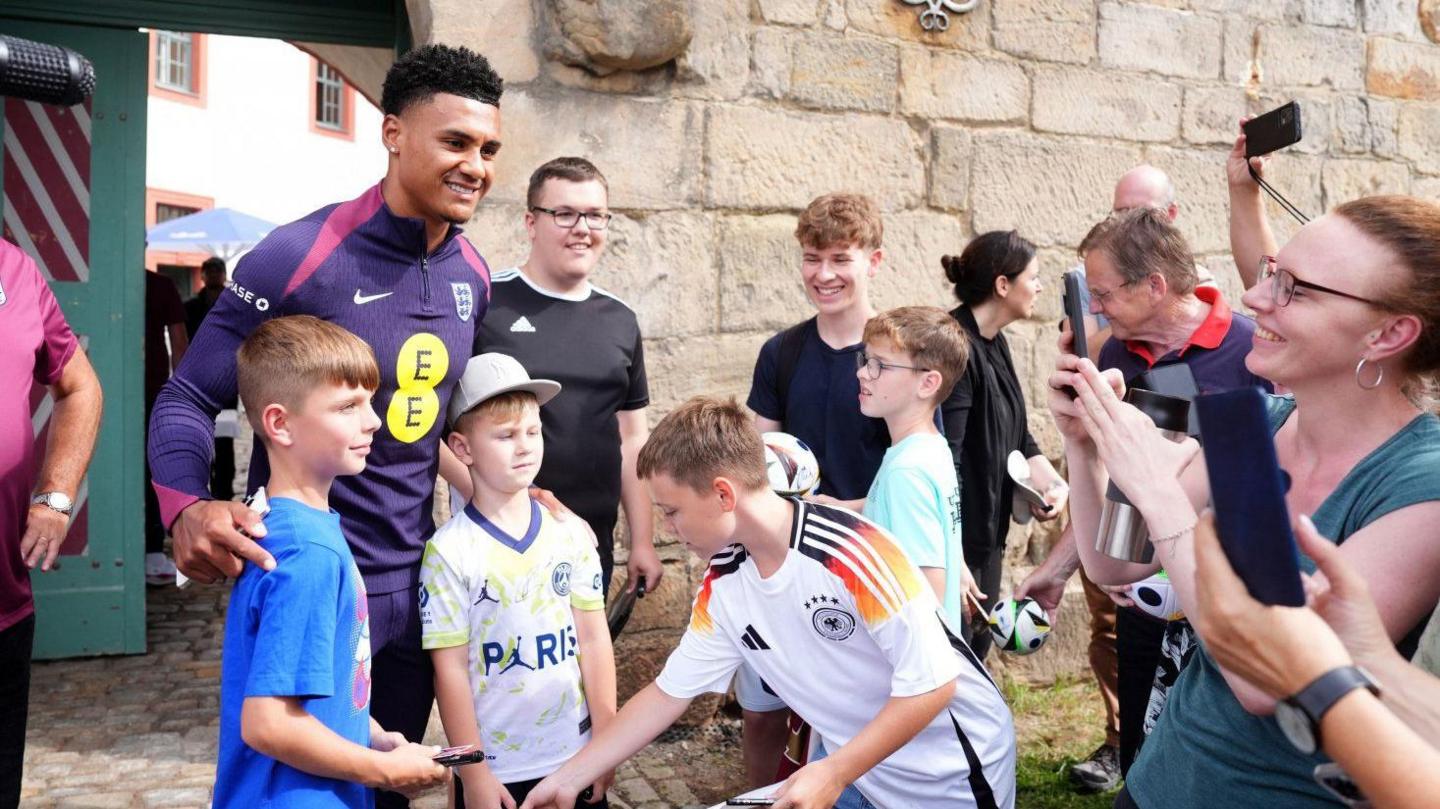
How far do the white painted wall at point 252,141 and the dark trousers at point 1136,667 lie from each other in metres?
18.0

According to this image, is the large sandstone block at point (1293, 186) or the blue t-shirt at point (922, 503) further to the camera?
the large sandstone block at point (1293, 186)

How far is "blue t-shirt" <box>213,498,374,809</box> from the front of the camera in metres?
1.95

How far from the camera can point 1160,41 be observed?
16.7 ft

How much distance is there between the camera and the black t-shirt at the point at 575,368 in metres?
3.28

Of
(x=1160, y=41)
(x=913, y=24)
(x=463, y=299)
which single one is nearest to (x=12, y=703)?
(x=463, y=299)

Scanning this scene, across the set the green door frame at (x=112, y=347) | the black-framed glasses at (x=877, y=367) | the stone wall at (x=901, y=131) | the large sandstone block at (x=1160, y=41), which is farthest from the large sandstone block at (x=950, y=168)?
the green door frame at (x=112, y=347)

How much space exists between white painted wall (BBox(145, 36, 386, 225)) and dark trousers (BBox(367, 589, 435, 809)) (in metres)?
17.9

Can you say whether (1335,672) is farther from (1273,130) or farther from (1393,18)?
(1393,18)

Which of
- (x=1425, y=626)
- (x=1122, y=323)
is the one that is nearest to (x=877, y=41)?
(x=1122, y=323)

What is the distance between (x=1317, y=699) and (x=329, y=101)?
2292 cm

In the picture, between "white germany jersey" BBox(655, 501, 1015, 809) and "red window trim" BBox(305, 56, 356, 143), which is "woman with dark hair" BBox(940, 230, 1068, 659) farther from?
"red window trim" BBox(305, 56, 356, 143)

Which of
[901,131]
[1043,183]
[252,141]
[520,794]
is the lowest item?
[520,794]

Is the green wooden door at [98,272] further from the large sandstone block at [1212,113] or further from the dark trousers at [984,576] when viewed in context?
the large sandstone block at [1212,113]

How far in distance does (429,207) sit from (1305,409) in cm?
Answer: 181
